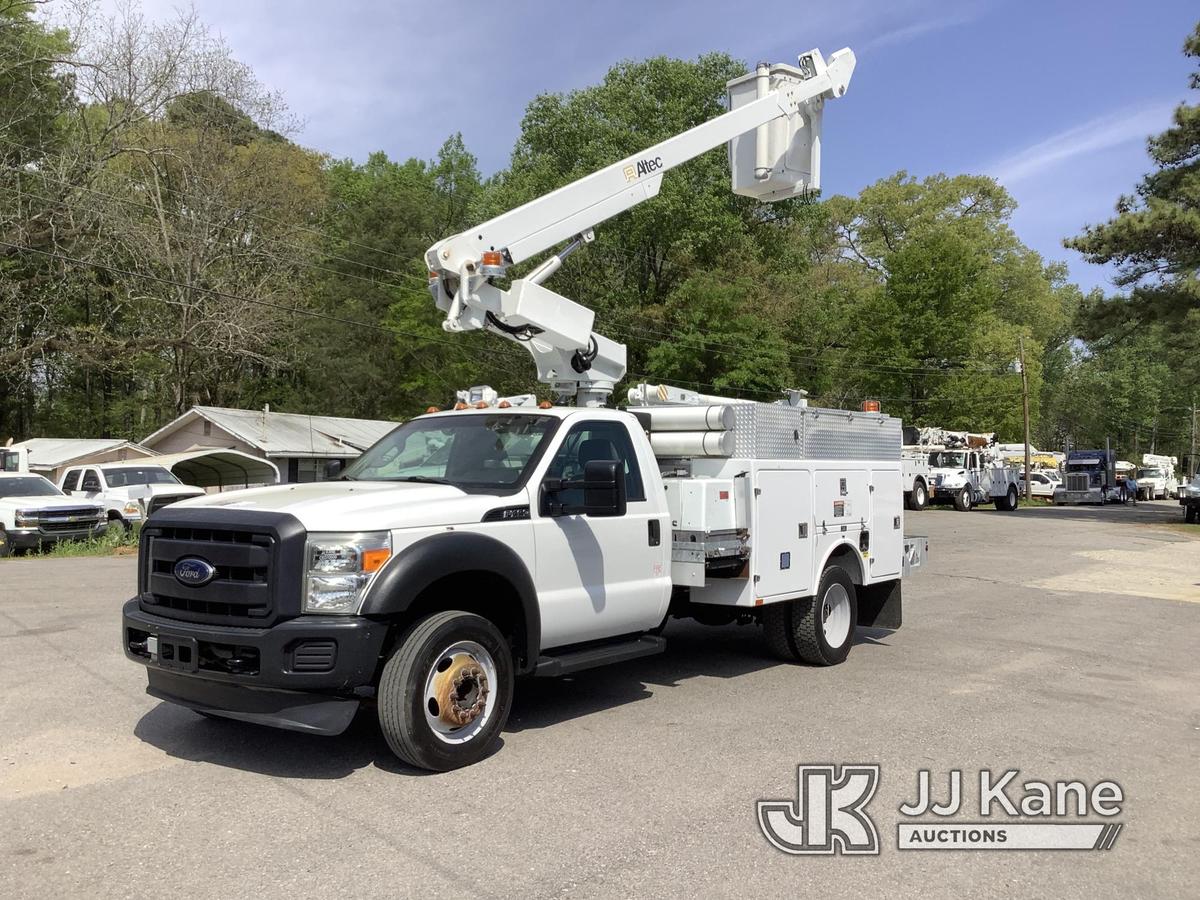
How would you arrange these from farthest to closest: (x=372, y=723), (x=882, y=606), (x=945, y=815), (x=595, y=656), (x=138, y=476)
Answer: (x=138, y=476)
(x=882, y=606)
(x=372, y=723)
(x=595, y=656)
(x=945, y=815)

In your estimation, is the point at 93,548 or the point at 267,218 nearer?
the point at 93,548

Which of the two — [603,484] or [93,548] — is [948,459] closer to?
[93,548]

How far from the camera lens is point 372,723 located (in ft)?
21.1

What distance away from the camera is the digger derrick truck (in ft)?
16.7

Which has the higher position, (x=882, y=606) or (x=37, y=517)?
(x=37, y=517)

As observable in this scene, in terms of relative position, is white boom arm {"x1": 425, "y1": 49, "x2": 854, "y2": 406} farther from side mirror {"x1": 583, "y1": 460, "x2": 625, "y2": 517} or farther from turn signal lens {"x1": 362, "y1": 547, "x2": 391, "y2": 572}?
turn signal lens {"x1": 362, "y1": 547, "x2": 391, "y2": 572}

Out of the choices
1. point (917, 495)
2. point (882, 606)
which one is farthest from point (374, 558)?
point (917, 495)

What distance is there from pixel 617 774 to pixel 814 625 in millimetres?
3247

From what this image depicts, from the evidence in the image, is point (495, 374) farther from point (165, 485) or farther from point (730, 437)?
point (730, 437)

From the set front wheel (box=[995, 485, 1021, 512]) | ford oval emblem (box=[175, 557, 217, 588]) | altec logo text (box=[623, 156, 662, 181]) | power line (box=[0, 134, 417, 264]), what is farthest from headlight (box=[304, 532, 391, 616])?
front wheel (box=[995, 485, 1021, 512])

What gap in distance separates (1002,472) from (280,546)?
39.2 m

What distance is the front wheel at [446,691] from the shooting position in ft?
17.0

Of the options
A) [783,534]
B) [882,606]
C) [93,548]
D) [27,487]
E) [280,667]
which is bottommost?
[93,548]

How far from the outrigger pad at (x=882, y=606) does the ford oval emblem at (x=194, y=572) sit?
6.27 m
